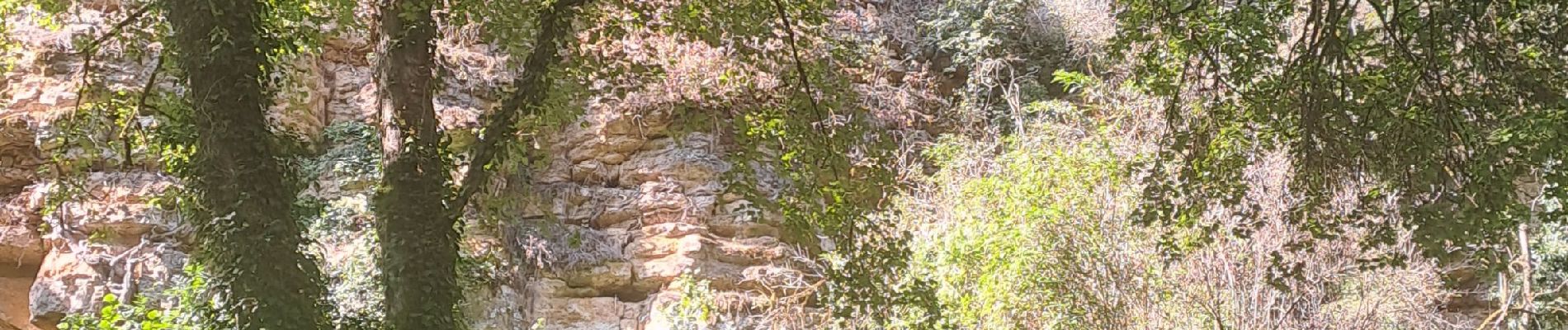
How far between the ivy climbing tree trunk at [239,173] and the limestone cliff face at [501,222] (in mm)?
3416

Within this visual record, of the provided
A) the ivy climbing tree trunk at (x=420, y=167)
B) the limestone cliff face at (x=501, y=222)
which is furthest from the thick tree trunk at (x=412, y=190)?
the limestone cliff face at (x=501, y=222)

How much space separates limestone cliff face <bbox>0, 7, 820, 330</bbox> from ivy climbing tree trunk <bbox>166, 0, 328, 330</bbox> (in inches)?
135

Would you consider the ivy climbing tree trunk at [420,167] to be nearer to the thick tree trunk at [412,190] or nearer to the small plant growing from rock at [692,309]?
the thick tree trunk at [412,190]

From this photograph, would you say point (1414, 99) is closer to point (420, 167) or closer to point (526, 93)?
point (526, 93)

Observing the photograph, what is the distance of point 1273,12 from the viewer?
3.14m

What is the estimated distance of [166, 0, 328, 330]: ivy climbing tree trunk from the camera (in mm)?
2652

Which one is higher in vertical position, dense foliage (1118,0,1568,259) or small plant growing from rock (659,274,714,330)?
dense foliage (1118,0,1568,259)

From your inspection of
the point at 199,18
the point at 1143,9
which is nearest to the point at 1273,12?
the point at 1143,9

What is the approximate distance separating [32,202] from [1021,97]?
23.6 feet

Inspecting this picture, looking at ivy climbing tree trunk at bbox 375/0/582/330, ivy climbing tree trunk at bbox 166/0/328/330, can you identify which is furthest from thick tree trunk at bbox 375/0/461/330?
ivy climbing tree trunk at bbox 166/0/328/330

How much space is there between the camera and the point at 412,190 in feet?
10.0

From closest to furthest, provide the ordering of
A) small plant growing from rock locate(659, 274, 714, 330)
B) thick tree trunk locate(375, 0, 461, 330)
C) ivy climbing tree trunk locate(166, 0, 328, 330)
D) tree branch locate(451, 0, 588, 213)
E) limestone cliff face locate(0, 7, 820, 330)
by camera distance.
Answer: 1. ivy climbing tree trunk locate(166, 0, 328, 330)
2. thick tree trunk locate(375, 0, 461, 330)
3. tree branch locate(451, 0, 588, 213)
4. small plant growing from rock locate(659, 274, 714, 330)
5. limestone cliff face locate(0, 7, 820, 330)

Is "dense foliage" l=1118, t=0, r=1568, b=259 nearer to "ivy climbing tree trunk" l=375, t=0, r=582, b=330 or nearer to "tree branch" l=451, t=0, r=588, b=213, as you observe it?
"tree branch" l=451, t=0, r=588, b=213

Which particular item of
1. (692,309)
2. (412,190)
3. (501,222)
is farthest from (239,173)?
(501,222)
